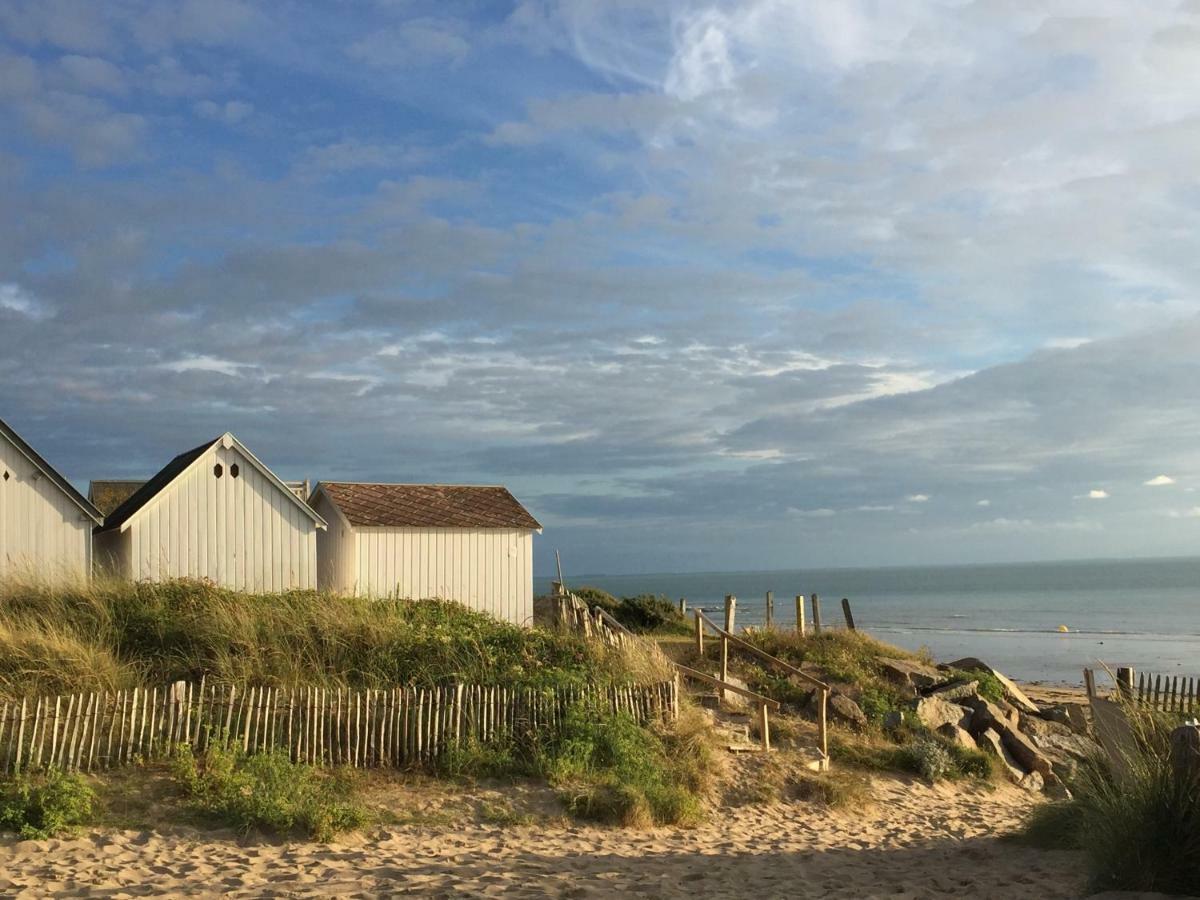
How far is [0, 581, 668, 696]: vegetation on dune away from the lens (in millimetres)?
14453

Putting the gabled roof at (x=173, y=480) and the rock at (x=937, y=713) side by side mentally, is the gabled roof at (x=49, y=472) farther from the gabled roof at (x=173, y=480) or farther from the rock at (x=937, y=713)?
the rock at (x=937, y=713)

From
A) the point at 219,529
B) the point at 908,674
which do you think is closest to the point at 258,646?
the point at 219,529

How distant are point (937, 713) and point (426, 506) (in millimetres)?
14368

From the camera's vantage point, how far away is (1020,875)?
1024cm

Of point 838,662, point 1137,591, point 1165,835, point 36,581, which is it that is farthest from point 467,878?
point 1137,591

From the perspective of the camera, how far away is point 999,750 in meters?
19.4

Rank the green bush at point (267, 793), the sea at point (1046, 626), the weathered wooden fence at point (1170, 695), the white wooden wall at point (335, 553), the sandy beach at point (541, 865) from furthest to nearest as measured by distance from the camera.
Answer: the sea at point (1046, 626) < the white wooden wall at point (335, 553) < the weathered wooden fence at point (1170, 695) < the green bush at point (267, 793) < the sandy beach at point (541, 865)

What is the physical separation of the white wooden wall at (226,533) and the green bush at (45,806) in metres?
12.2

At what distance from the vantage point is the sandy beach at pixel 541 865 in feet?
30.8

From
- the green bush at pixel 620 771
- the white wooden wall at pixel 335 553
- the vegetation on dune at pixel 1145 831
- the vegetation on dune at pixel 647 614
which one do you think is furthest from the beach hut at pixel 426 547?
the vegetation on dune at pixel 1145 831

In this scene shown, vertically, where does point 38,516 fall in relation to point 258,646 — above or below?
above

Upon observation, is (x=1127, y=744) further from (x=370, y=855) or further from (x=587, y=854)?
(x=370, y=855)

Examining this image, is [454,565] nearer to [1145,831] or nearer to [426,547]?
[426,547]

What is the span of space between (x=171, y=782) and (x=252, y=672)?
2891 millimetres
